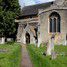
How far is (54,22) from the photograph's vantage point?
1950 inches

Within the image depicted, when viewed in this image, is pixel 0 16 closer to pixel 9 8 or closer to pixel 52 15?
pixel 9 8

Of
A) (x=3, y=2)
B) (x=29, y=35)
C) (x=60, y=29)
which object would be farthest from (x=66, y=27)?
(x=3, y=2)

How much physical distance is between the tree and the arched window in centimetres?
1420

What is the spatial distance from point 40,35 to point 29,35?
8.86 m

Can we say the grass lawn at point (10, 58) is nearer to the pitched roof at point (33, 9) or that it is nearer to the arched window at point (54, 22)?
the arched window at point (54, 22)

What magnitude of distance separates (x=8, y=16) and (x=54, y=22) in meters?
15.2

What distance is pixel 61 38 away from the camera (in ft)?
157

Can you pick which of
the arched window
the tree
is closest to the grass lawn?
the arched window

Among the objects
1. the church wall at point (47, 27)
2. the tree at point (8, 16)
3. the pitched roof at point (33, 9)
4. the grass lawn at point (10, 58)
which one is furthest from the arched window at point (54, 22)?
the pitched roof at point (33, 9)

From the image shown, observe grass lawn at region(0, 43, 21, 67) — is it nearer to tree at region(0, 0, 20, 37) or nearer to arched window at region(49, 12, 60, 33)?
arched window at region(49, 12, 60, 33)

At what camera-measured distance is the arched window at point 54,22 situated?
49.0m

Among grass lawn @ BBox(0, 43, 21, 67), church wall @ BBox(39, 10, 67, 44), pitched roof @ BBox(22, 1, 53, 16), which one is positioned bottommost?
grass lawn @ BBox(0, 43, 21, 67)

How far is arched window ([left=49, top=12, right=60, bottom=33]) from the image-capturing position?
1928 inches

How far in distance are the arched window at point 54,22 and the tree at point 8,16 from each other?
1420 cm
